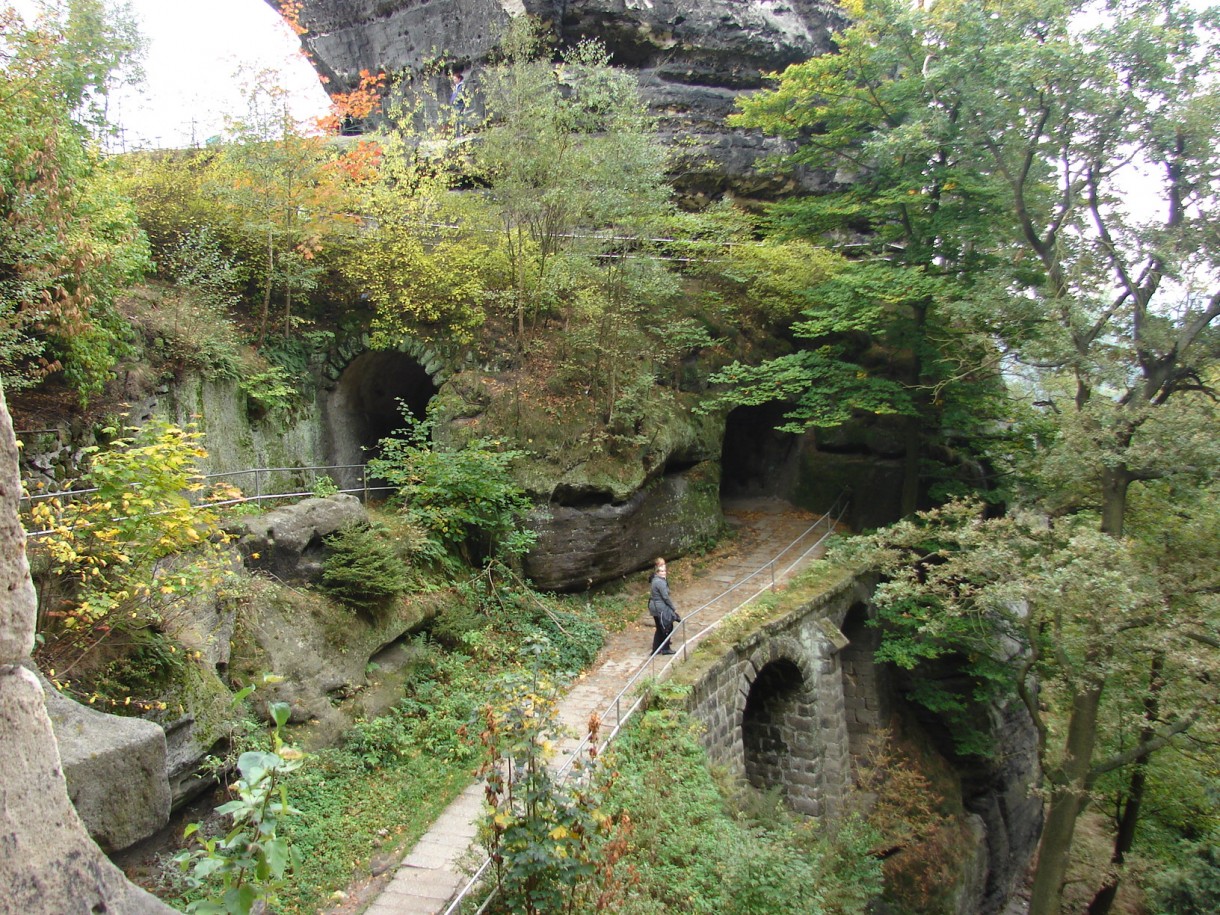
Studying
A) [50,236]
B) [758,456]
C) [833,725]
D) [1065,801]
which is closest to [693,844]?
[833,725]

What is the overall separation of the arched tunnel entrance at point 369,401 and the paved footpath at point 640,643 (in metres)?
6.00

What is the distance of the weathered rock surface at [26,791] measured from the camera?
97.8 inches

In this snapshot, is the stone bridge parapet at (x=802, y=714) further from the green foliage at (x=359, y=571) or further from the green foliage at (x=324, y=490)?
the green foliage at (x=324, y=490)

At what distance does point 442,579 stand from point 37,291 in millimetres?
6155

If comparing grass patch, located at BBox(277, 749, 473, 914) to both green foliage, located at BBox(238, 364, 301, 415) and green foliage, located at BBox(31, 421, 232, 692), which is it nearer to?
green foliage, located at BBox(31, 421, 232, 692)

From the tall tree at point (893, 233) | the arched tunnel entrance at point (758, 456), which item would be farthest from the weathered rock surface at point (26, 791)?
the arched tunnel entrance at point (758, 456)

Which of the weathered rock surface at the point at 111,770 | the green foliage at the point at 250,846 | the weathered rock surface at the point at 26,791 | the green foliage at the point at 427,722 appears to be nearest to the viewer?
the weathered rock surface at the point at 26,791

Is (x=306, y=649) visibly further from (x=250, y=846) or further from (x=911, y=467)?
(x=911, y=467)

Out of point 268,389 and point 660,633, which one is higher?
point 268,389

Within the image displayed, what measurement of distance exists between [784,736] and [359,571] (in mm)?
8659

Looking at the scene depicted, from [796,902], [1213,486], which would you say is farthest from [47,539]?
[1213,486]

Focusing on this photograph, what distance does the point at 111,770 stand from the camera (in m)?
5.12

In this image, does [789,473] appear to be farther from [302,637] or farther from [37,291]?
[37,291]

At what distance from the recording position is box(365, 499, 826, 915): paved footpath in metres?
6.93
